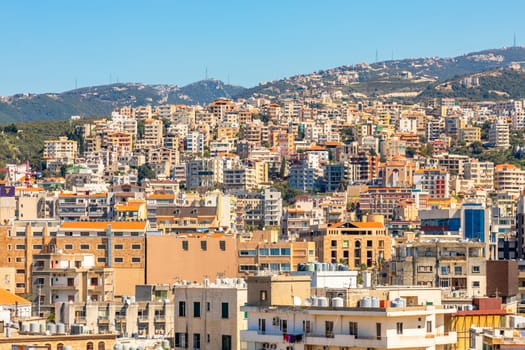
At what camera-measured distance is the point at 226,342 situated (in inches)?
1564

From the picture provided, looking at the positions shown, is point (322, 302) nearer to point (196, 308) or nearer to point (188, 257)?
point (196, 308)

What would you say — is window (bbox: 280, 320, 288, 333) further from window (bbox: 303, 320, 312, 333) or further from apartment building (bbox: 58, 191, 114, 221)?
apartment building (bbox: 58, 191, 114, 221)

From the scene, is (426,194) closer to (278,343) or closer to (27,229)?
(27,229)

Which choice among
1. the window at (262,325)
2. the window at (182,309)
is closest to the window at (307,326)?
the window at (262,325)

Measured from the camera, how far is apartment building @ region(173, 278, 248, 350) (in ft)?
131

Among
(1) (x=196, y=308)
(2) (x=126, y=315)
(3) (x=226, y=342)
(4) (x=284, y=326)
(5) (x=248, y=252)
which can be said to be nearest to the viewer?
(4) (x=284, y=326)

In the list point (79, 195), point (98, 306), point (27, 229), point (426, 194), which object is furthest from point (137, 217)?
point (98, 306)

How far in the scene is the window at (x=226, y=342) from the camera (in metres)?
39.4

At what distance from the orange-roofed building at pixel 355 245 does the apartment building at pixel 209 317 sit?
67503mm

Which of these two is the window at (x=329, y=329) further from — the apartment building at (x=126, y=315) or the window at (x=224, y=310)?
the apartment building at (x=126, y=315)

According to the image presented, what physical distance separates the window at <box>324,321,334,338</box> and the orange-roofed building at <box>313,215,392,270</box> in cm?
7526

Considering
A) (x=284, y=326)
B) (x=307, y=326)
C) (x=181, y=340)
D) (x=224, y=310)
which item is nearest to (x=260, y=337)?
(x=284, y=326)

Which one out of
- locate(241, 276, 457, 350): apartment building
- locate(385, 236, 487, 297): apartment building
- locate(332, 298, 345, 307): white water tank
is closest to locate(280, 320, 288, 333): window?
locate(241, 276, 457, 350): apartment building

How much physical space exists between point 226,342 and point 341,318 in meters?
7.37
